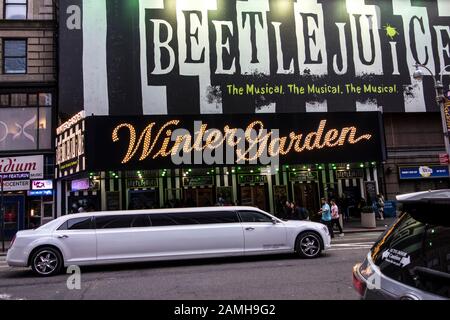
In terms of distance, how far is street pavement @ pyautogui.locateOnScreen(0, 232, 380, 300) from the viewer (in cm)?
768

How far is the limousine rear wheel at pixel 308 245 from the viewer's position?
11625 mm

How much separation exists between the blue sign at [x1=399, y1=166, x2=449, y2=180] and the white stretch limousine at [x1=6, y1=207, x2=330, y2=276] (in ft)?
55.3

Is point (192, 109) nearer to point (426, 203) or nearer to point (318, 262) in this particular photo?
point (318, 262)

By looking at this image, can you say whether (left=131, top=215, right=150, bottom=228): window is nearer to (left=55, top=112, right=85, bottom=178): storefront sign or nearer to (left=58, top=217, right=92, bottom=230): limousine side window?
(left=58, top=217, right=92, bottom=230): limousine side window

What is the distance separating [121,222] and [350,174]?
62.1 ft

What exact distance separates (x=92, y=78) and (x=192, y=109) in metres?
5.82

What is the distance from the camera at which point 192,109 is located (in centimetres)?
2497

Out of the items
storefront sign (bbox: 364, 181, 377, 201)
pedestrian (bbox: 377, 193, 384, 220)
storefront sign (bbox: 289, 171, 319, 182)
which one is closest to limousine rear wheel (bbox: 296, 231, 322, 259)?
pedestrian (bbox: 377, 193, 384, 220)

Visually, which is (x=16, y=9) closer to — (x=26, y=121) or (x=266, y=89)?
(x=26, y=121)

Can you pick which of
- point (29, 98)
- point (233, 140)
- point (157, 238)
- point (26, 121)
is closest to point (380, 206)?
point (233, 140)

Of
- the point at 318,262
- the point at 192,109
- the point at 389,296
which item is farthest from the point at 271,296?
the point at 192,109

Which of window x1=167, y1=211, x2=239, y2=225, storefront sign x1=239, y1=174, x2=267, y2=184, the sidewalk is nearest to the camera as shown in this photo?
window x1=167, y1=211, x2=239, y2=225

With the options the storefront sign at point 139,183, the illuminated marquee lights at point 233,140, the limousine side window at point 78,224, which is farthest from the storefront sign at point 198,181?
the limousine side window at point 78,224

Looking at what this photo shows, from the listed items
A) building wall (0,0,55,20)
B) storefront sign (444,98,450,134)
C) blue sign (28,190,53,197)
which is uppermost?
building wall (0,0,55,20)
